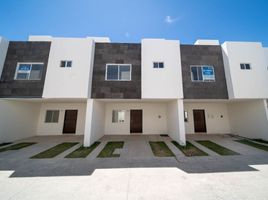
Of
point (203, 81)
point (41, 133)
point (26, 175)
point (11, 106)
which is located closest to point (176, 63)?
point (203, 81)

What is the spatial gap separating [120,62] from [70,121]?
702 cm

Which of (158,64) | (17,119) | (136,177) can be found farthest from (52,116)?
(158,64)

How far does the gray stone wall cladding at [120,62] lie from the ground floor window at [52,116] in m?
5.53

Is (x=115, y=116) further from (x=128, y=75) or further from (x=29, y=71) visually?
(x=29, y=71)

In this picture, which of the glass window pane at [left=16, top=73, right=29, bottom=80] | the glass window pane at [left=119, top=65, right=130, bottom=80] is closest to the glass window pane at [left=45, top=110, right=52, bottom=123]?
the glass window pane at [left=16, top=73, right=29, bottom=80]

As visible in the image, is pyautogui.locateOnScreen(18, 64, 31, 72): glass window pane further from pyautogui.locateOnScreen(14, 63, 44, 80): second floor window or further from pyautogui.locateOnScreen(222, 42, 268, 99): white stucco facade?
pyautogui.locateOnScreen(222, 42, 268, 99): white stucco facade

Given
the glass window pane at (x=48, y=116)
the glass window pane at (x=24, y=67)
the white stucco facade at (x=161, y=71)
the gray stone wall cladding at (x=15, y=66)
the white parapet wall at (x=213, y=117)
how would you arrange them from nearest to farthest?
the gray stone wall cladding at (x=15, y=66) → the white stucco facade at (x=161, y=71) → the glass window pane at (x=24, y=67) → the glass window pane at (x=48, y=116) → the white parapet wall at (x=213, y=117)

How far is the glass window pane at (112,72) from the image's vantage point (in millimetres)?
7578

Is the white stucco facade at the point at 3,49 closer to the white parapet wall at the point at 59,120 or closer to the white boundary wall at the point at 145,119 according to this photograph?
the white parapet wall at the point at 59,120

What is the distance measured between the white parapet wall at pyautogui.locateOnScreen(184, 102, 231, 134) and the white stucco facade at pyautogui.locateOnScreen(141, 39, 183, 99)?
4.29m

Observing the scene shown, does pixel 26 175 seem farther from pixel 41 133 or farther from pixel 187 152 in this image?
pixel 41 133

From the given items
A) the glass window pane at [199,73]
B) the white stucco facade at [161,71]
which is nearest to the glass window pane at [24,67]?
the white stucco facade at [161,71]

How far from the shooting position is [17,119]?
8.23 m

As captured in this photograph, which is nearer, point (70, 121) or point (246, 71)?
point (246, 71)
